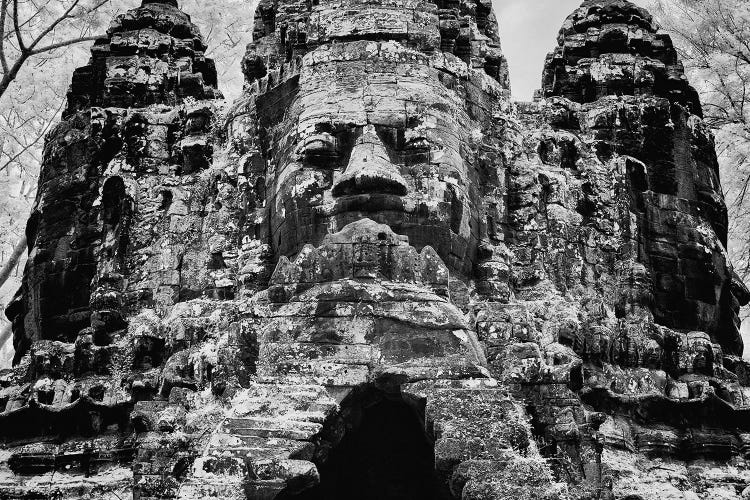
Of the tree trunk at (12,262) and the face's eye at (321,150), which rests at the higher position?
the tree trunk at (12,262)

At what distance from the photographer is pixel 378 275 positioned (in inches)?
494

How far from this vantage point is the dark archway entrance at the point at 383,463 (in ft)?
44.4

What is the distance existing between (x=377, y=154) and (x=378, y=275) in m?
1.71

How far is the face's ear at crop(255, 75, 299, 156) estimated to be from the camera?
1509cm

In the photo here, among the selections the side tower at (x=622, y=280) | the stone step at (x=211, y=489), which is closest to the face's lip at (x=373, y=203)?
the side tower at (x=622, y=280)

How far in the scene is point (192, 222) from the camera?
16.0 metres

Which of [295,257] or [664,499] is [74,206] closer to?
[295,257]

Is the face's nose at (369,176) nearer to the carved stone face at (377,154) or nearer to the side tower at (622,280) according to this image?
the carved stone face at (377,154)

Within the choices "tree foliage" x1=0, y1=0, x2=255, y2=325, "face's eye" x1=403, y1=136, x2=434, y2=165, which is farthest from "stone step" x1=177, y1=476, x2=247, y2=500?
"tree foliage" x1=0, y1=0, x2=255, y2=325

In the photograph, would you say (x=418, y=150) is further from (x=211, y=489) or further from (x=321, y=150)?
(x=211, y=489)

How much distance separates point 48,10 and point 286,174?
10.8 meters

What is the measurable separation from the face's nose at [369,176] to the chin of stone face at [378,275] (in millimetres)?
34

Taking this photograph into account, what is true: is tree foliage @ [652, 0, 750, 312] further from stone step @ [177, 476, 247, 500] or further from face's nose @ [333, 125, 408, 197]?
stone step @ [177, 476, 247, 500]

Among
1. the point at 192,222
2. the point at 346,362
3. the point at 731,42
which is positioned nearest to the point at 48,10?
the point at 192,222
